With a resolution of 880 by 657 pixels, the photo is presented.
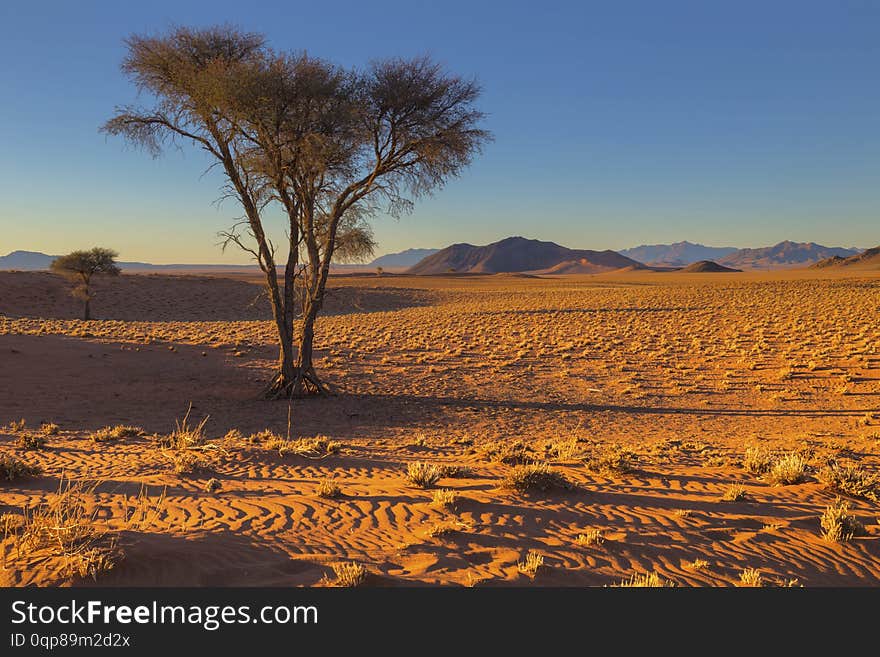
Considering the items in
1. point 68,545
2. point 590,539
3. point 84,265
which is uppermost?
point 84,265

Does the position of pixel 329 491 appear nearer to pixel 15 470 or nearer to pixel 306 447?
pixel 306 447

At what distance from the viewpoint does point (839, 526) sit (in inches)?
245

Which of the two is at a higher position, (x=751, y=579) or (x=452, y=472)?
(x=751, y=579)

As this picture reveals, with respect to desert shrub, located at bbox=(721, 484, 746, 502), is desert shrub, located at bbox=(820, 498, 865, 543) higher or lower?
higher

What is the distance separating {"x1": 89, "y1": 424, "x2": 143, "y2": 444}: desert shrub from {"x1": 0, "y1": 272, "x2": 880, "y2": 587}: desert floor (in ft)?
0.35

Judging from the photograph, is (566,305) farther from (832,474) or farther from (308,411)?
(832,474)

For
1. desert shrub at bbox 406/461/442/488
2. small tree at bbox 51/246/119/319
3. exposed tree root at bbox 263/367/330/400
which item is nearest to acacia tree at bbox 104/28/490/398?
exposed tree root at bbox 263/367/330/400

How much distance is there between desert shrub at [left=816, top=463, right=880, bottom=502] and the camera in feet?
26.0

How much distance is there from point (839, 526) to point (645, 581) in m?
3.05

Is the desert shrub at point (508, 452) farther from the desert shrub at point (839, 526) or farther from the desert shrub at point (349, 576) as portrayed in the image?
the desert shrub at point (349, 576)

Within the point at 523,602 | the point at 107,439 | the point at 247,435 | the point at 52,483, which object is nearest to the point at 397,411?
the point at 247,435

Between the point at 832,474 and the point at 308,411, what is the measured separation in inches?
471

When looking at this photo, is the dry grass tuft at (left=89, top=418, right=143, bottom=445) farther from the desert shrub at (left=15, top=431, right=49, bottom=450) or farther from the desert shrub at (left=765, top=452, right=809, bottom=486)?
the desert shrub at (left=765, top=452, right=809, bottom=486)

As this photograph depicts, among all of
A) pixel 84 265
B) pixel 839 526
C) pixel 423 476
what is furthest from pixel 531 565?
pixel 84 265
